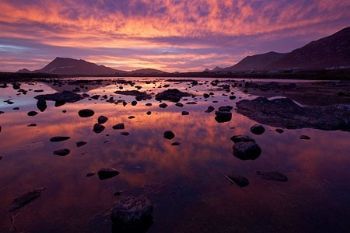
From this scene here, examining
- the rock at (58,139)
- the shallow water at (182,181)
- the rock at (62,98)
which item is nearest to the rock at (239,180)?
the shallow water at (182,181)

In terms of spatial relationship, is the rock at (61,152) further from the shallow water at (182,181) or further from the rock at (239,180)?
the rock at (239,180)

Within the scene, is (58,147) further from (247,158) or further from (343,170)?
(343,170)

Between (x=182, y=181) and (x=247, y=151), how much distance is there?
3.69m

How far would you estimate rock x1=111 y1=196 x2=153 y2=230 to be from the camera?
6.13 m

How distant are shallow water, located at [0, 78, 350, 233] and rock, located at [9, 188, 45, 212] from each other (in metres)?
0.19

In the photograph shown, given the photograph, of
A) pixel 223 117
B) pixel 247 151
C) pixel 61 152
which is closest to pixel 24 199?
pixel 61 152

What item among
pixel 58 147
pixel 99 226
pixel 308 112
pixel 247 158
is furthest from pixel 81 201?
pixel 308 112

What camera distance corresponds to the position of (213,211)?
704cm

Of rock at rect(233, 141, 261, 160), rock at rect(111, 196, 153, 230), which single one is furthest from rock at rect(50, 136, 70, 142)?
rock at rect(233, 141, 261, 160)

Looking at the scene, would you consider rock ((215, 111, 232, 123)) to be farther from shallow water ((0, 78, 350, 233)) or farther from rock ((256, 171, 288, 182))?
rock ((256, 171, 288, 182))

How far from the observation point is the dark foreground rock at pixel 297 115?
16.4 metres

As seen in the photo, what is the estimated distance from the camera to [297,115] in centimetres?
1853

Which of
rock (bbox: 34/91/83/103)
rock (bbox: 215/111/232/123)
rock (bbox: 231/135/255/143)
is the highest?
rock (bbox: 231/135/255/143)

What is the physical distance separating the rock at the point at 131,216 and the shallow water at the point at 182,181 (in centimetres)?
27
